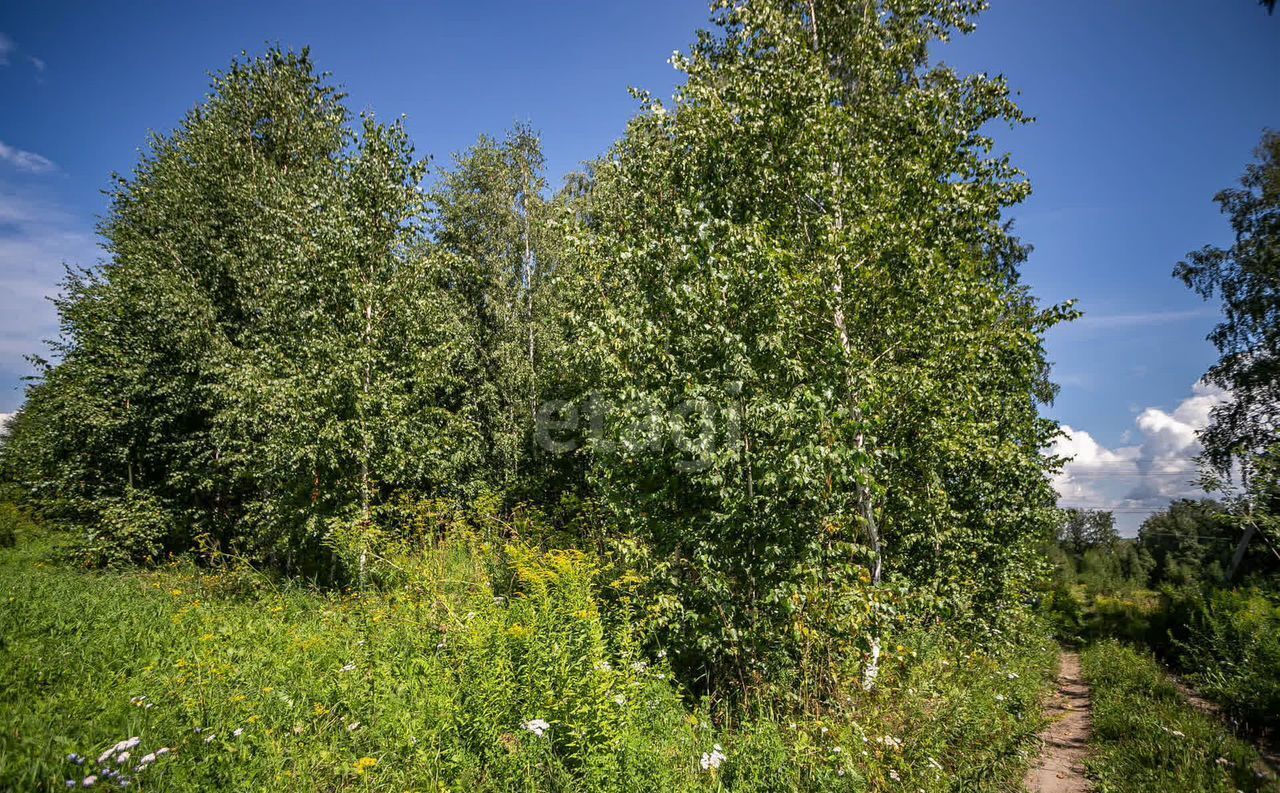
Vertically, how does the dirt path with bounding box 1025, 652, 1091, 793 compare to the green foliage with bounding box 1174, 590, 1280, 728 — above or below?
below

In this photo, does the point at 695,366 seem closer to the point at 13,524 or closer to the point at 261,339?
the point at 261,339

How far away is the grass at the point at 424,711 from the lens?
11.8 feet

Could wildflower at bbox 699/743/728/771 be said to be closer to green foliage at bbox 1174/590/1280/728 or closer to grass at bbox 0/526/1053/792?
grass at bbox 0/526/1053/792

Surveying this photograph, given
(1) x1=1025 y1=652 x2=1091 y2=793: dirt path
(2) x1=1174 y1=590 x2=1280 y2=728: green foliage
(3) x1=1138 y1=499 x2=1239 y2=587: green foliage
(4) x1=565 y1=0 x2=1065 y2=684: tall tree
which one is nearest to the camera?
(4) x1=565 y1=0 x2=1065 y2=684: tall tree

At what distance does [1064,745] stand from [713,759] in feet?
23.8

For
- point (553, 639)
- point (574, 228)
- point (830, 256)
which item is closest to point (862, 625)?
point (553, 639)

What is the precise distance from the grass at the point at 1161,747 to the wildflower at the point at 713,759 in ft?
17.6

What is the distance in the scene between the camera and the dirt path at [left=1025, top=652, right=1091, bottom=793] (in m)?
6.30

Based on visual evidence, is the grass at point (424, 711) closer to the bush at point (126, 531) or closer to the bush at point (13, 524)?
the bush at point (126, 531)

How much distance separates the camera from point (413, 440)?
1028 cm

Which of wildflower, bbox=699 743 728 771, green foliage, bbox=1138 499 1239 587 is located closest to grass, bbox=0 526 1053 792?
wildflower, bbox=699 743 728 771

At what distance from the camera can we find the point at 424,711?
4125 millimetres

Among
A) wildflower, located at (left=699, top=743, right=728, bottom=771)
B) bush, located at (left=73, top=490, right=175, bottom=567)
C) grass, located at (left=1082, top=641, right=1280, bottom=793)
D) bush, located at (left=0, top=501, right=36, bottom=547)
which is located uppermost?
wildflower, located at (left=699, top=743, right=728, bottom=771)

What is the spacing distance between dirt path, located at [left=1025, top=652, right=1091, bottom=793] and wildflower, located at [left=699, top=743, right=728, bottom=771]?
15.3ft
